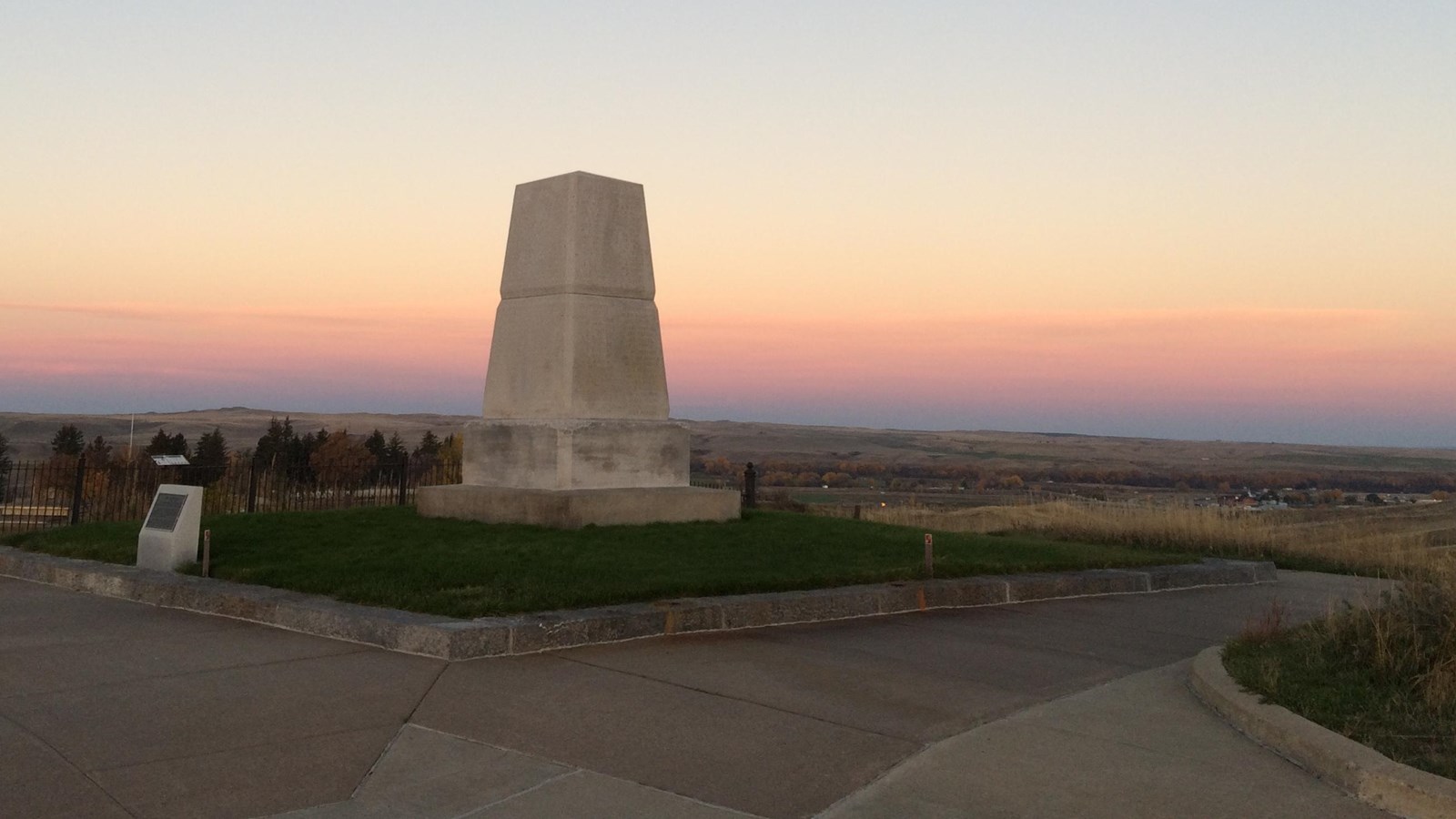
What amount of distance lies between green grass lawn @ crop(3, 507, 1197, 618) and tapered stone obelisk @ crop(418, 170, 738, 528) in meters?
0.53

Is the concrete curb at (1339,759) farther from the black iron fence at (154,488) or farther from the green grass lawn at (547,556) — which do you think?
the black iron fence at (154,488)

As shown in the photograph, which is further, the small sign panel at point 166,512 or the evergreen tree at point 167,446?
the evergreen tree at point 167,446

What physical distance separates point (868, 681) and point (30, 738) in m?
4.68

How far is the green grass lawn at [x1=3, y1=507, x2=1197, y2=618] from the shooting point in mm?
9086

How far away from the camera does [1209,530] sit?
17.8m

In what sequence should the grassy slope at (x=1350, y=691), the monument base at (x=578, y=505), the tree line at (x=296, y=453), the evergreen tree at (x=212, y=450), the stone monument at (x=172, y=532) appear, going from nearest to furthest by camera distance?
the grassy slope at (x=1350, y=691) < the stone monument at (x=172, y=532) < the monument base at (x=578, y=505) < the tree line at (x=296, y=453) < the evergreen tree at (x=212, y=450)

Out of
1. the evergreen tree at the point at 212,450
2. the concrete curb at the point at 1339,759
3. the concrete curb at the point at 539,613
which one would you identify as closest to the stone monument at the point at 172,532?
the concrete curb at the point at 539,613

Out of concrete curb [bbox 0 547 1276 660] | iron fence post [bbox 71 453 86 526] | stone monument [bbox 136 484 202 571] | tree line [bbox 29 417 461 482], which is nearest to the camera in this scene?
concrete curb [bbox 0 547 1276 660]

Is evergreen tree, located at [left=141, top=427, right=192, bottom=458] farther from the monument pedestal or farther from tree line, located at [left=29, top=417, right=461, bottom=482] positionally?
the monument pedestal

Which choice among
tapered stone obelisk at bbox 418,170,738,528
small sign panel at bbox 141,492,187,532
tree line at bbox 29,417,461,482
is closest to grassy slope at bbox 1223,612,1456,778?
tapered stone obelisk at bbox 418,170,738,528

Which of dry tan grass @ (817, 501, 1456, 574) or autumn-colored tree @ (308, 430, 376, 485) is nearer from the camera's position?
dry tan grass @ (817, 501, 1456, 574)

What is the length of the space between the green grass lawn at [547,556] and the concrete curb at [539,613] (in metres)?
0.32

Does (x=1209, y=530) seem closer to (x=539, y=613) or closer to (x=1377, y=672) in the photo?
(x=1377, y=672)

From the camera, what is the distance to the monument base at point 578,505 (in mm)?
A: 13250
